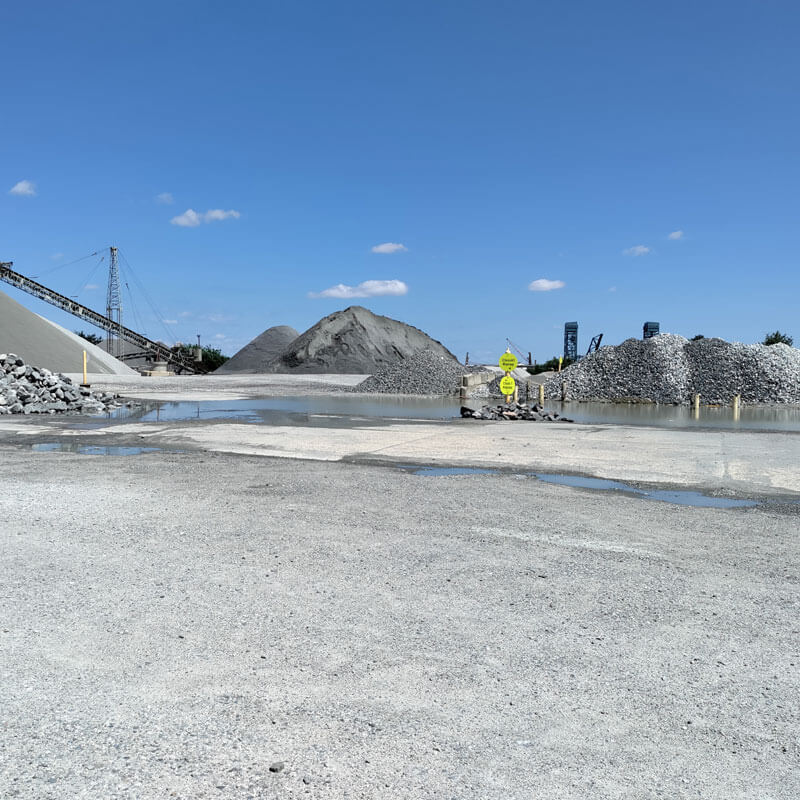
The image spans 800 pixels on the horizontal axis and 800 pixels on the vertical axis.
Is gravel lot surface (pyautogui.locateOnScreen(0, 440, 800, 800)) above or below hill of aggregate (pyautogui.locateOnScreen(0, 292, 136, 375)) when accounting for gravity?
below

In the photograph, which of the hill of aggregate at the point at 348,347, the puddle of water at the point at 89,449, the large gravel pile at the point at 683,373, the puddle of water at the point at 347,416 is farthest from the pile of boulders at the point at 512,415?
the hill of aggregate at the point at 348,347

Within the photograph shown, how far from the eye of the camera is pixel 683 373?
122 ft

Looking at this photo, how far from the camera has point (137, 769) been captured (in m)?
2.55

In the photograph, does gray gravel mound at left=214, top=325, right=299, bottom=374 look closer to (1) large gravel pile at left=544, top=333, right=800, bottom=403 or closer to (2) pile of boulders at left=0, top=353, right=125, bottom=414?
(1) large gravel pile at left=544, top=333, right=800, bottom=403

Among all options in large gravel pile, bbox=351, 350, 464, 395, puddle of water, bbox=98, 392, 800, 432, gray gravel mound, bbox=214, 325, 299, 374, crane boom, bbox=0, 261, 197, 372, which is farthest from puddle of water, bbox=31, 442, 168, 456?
gray gravel mound, bbox=214, 325, 299, 374

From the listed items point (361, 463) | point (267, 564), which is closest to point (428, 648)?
point (267, 564)

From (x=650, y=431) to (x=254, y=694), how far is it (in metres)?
15.2

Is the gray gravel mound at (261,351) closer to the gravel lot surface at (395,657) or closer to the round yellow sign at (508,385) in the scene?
the round yellow sign at (508,385)

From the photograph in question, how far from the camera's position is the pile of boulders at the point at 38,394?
20016 mm

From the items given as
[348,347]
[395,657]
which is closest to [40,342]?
[348,347]

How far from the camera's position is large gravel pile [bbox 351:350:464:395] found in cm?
4244

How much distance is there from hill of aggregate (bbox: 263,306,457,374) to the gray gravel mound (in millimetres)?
4226

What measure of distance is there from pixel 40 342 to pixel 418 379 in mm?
26299

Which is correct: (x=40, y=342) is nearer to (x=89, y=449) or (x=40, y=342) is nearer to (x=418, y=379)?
(x=418, y=379)
